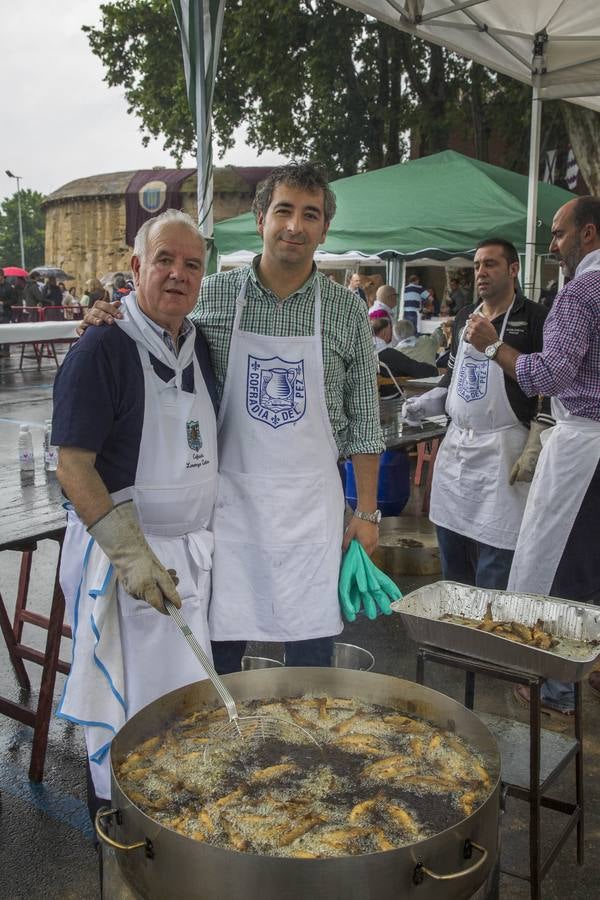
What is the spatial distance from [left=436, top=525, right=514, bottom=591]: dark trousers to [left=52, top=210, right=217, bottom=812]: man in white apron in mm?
1934

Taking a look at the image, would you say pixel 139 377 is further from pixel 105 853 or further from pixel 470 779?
pixel 470 779

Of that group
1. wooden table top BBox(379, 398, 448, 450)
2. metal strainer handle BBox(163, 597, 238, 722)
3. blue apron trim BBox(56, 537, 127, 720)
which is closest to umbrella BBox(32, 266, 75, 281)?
wooden table top BBox(379, 398, 448, 450)

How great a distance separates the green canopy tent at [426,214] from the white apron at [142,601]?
7.46 meters

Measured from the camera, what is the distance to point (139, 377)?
7.39ft

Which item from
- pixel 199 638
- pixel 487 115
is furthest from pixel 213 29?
pixel 487 115

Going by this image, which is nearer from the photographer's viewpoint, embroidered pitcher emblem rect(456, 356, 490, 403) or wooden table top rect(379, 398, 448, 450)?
embroidered pitcher emblem rect(456, 356, 490, 403)

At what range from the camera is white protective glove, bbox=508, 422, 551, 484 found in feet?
12.2

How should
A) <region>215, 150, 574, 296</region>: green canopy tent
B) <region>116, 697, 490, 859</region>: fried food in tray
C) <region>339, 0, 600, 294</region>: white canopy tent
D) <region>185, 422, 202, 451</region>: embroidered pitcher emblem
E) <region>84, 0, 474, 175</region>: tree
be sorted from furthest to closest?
<region>84, 0, 474, 175</region>: tree, <region>215, 150, 574, 296</region>: green canopy tent, <region>339, 0, 600, 294</region>: white canopy tent, <region>185, 422, 202, 451</region>: embroidered pitcher emblem, <region>116, 697, 490, 859</region>: fried food in tray

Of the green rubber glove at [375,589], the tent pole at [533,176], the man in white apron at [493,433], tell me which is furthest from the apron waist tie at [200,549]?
the tent pole at [533,176]

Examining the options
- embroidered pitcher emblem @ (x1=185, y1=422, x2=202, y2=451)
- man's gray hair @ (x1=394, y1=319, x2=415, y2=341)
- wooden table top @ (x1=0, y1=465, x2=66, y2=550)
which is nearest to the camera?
embroidered pitcher emblem @ (x1=185, y1=422, x2=202, y2=451)

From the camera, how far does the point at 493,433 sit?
3.92 meters

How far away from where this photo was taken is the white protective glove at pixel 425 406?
488cm

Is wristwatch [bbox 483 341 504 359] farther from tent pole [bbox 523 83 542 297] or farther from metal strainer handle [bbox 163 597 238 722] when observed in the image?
tent pole [bbox 523 83 542 297]

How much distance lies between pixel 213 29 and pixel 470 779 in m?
4.06
